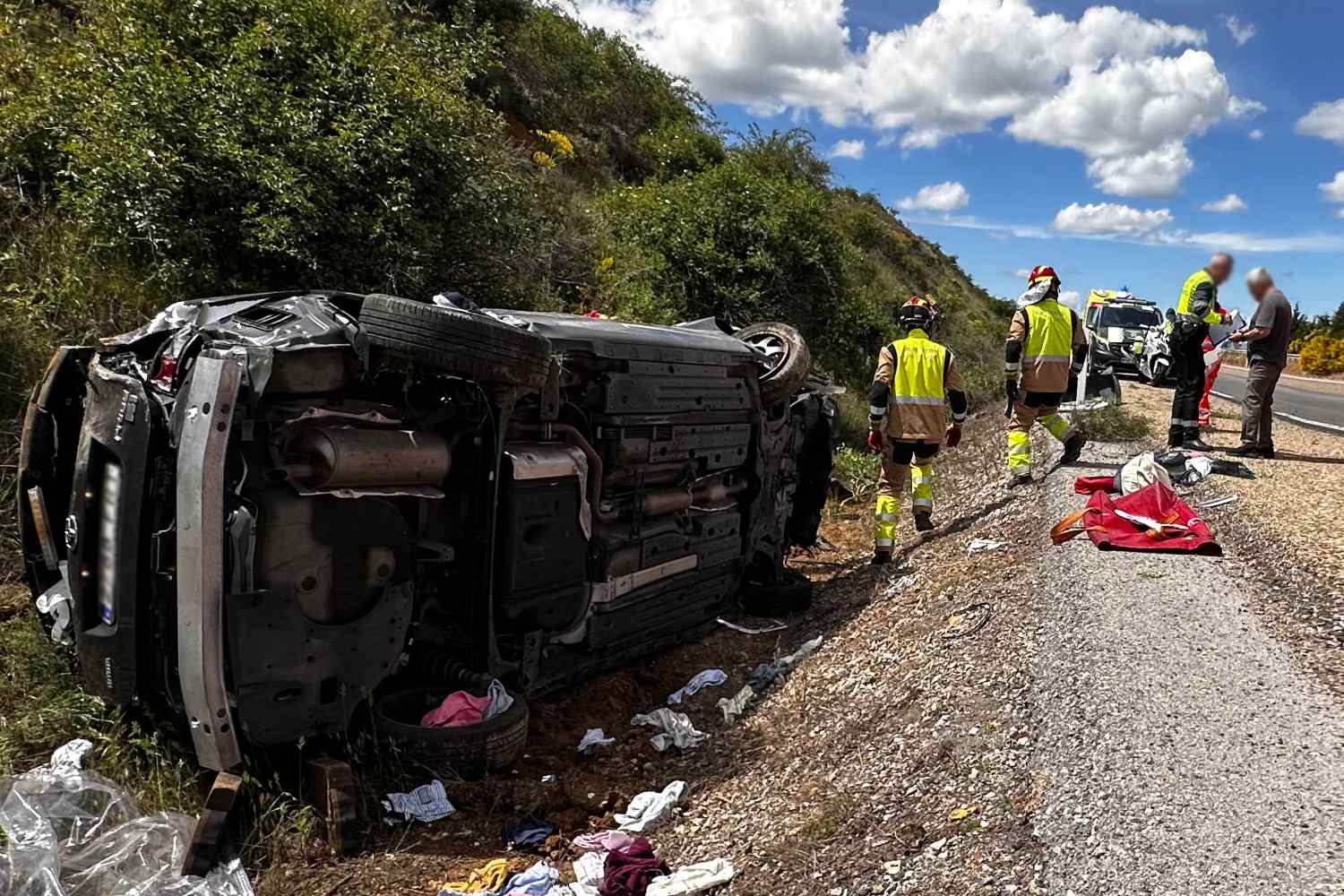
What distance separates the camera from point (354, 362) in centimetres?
305

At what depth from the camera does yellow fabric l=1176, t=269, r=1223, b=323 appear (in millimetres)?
7883

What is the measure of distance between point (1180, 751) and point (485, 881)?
7.57 feet

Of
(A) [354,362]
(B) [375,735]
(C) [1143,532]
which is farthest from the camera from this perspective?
(C) [1143,532]

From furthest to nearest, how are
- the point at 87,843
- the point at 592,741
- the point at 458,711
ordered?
the point at 592,741 < the point at 458,711 < the point at 87,843

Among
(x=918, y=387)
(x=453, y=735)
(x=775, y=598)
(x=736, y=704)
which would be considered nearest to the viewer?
(x=453, y=735)

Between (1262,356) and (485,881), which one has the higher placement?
(1262,356)

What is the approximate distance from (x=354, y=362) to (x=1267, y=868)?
3.10m

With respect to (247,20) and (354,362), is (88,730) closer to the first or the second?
(354,362)

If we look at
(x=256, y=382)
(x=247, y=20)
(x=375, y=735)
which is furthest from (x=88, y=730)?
(x=247, y=20)

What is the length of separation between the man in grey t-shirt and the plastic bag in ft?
26.6

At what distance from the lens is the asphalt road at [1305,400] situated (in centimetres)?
1343

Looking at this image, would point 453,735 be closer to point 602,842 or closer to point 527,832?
point 527,832

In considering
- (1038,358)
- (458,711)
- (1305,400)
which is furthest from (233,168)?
(1305,400)

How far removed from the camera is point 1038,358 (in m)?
6.89
